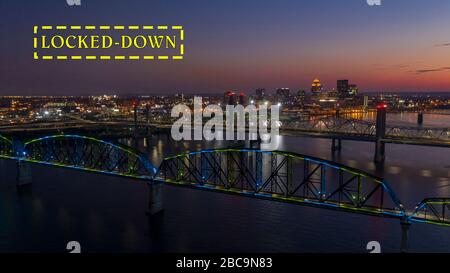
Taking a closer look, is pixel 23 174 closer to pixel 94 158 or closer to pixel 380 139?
pixel 94 158

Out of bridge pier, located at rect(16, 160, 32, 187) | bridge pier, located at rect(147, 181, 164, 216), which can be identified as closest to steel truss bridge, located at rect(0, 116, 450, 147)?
bridge pier, located at rect(147, 181, 164, 216)

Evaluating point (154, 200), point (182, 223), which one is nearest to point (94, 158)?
point (154, 200)

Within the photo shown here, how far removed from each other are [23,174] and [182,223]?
2281 cm

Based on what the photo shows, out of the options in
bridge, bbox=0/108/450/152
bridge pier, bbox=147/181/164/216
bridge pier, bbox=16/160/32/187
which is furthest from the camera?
bridge, bbox=0/108/450/152

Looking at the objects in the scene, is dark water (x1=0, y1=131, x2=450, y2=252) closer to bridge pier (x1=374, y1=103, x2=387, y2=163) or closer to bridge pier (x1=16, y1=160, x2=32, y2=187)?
bridge pier (x1=16, y1=160, x2=32, y2=187)

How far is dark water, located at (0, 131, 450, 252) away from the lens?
91.4ft

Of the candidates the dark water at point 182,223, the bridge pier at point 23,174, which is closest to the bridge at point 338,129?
the dark water at point 182,223

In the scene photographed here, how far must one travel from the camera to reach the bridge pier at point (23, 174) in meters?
45.0

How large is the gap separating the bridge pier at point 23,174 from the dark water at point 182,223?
2.93ft

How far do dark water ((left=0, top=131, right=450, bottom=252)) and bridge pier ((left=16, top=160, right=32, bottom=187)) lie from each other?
0.89m

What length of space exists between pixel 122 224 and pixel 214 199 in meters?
9.87

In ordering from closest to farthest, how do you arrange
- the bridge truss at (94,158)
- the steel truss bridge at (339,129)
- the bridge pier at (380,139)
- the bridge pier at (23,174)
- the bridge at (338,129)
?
the bridge truss at (94,158)
the bridge pier at (23,174)
the bridge pier at (380,139)
the bridge at (338,129)
the steel truss bridge at (339,129)

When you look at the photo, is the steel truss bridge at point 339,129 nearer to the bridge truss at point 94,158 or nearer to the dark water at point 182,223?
the dark water at point 182,223
